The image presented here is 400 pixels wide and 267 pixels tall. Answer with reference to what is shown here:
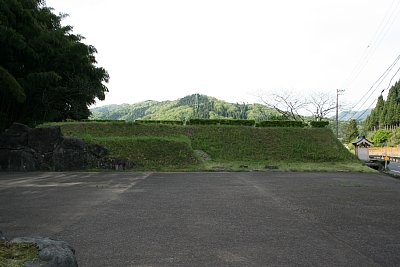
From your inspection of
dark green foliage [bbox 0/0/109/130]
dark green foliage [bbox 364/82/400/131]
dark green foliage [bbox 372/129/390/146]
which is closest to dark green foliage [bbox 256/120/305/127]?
dark green foliage [bbox 0/0/109/130]

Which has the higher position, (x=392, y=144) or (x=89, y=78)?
(x=89, y=78)

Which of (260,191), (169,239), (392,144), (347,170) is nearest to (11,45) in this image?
(260,191)

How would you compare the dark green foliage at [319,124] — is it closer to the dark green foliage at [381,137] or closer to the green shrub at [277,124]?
the green shrub at [277,124]

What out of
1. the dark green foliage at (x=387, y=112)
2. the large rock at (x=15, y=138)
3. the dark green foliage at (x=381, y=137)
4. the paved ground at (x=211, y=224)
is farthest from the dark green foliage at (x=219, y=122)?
the dark green foliage at (x=387, y=112)

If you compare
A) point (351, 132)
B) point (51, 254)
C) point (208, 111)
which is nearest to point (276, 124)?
point (51, 254)

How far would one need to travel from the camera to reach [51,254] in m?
2.10

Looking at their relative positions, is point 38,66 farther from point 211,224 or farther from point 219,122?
point 211,224

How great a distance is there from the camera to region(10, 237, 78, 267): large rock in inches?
79.9

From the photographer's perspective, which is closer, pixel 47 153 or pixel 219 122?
pixel 47 153

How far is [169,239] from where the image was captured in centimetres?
372

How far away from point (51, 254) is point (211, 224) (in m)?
2.67

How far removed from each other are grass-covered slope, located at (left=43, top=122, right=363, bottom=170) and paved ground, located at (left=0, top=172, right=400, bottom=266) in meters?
6.44

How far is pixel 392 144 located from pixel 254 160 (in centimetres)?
3246

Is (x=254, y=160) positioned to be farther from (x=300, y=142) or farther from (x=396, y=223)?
(x=396, y=223)
